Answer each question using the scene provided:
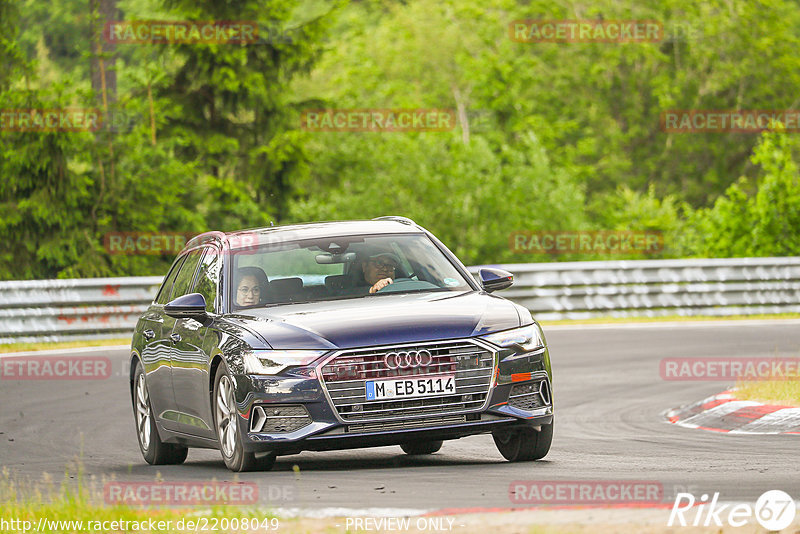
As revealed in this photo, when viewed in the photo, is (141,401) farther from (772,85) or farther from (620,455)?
(772,85)

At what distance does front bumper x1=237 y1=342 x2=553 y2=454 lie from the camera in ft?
27.3

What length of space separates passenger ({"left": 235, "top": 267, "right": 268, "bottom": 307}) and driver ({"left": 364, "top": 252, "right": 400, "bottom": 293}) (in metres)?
0.68

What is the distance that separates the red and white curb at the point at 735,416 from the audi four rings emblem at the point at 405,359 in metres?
3.71

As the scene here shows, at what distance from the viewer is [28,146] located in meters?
27.9

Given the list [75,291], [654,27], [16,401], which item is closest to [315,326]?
[16,401]

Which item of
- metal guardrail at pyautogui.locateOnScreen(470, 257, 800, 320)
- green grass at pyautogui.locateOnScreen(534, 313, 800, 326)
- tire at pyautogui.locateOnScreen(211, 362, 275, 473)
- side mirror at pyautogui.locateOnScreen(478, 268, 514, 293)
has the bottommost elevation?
green grass at pyautogui.locateOnScreen(534, 313, 800, 326)

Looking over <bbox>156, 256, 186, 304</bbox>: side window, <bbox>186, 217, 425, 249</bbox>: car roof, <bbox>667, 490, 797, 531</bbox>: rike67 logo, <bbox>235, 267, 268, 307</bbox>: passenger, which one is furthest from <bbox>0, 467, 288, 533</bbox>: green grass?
<bbox>156, 256, 186, 304</bbox>: side window

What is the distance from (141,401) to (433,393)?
3477 millimetres

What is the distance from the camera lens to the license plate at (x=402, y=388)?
8328 mm

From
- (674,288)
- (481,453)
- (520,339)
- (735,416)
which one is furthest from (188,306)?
(674,288)

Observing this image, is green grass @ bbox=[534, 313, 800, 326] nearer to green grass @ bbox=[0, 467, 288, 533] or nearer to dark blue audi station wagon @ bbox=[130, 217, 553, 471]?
dark blue audi station wagon @ bbox=[130, 217, 553, 471]

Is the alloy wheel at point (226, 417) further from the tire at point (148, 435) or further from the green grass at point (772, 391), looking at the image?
the green grass at point (772, 391)

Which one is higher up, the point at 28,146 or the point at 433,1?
the point at 433,1

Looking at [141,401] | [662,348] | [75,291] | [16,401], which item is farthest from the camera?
[75,291]
